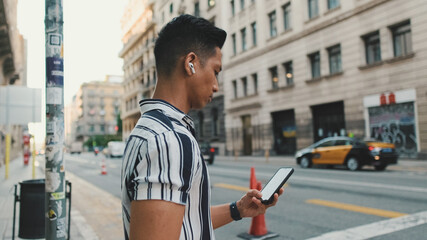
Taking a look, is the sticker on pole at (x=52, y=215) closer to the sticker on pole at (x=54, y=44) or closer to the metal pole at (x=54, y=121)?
the metal pole at (x=54, y=121)

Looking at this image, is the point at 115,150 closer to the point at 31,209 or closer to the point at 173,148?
the point at 31,209

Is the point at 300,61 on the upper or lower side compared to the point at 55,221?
upper

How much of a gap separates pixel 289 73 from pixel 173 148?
26.2 m

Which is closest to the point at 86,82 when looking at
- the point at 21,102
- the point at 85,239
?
the point at 21,102

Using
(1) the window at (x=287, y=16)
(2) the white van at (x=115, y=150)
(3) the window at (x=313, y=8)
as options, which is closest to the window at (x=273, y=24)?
(1) the window at (x=287, y=16)

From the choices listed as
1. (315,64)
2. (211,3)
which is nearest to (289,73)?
(315,64)

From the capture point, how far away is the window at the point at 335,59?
22.3 m

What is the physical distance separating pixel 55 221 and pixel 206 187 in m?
2.70

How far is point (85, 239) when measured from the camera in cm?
528

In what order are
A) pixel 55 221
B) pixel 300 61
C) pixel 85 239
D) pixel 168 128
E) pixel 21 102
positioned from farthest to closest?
pixel 300 61 → pixel 21 102 → pixel 85 239 → pixel 55 221 → pixel 168 128

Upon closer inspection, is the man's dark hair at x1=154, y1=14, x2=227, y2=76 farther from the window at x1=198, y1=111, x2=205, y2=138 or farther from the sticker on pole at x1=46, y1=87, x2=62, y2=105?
the window at x1=198, y1=111, x2=205, y2=138

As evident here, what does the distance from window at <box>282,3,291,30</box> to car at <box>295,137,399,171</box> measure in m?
12.8

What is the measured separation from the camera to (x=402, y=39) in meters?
18.5

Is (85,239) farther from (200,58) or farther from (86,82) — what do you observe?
(86,82)
